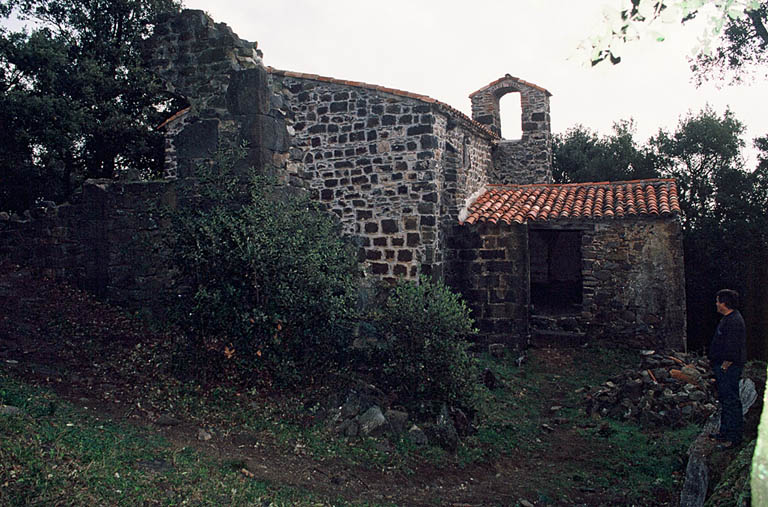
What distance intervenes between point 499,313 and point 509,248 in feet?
5.19

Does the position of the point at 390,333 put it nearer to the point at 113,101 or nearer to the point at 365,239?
the point at 365,239

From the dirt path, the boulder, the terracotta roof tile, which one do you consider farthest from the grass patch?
the terracotta roof tile

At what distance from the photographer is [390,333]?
8.35 m

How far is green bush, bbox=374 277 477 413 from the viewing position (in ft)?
25.7

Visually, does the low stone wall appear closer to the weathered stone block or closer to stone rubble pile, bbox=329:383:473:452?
stone rubble pile, bbox=329:383:473:452

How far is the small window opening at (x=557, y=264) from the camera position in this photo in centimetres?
1830

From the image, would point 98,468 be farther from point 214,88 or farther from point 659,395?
point 659,395

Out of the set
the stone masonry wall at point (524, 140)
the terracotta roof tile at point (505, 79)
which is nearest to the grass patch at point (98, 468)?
the stone masonry wall at point (524, 140)

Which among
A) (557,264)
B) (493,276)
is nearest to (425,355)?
(493,276)

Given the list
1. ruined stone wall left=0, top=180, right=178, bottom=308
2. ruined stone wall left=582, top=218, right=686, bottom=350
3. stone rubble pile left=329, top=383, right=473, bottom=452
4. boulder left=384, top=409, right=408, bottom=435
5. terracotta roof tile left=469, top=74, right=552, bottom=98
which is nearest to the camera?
stone rubble pile left=329, top=383, right=473, bottom=452

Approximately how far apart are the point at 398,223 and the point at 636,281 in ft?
19.2

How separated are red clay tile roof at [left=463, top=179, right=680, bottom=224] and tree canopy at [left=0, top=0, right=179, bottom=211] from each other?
9671mm

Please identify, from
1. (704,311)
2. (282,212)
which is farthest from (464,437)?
(704,311)

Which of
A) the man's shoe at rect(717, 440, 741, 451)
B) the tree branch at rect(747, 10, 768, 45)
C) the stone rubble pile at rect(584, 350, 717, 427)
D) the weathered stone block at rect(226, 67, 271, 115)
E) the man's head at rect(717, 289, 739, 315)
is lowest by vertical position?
the stone rubble pile at rect(584, 350, 717, 427)
